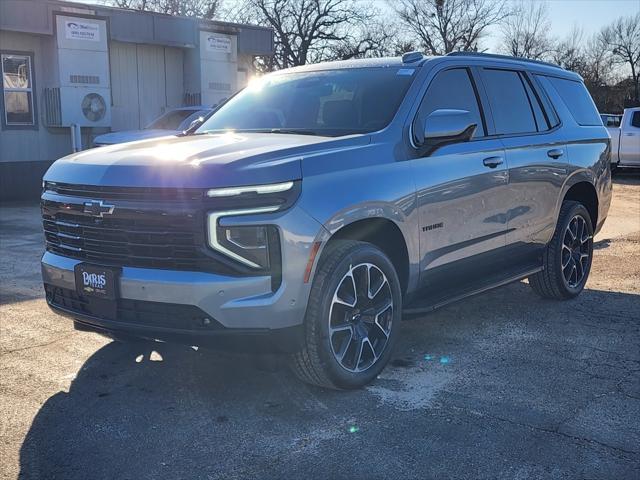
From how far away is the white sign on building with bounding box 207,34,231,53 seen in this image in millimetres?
17281

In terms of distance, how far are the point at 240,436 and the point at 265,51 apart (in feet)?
55.8

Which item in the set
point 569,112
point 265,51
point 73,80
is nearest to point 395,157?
point 569,112

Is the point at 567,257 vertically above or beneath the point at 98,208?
beneath

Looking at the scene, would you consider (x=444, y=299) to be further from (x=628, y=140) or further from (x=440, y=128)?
(x=628, y=140)

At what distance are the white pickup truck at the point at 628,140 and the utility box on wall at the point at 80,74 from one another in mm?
13722

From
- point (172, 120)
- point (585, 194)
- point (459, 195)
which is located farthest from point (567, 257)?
point (172, 120)

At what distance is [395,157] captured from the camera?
419 cm

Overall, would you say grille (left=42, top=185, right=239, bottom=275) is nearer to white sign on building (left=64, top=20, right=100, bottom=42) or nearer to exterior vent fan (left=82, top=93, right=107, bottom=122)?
exterior vent fan (left=82, top=93, right=107, bottom=122)

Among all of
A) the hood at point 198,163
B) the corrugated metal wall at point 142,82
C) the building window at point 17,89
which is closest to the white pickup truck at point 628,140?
the corrugated metal wall at point 142,82

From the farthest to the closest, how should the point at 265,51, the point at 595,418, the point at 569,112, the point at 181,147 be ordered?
the point at 265,51, the point at 569,112, the point at 181,147, the point at 595,418

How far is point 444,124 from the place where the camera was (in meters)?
4.31

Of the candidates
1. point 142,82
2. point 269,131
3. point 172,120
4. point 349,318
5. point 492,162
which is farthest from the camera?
point 142,82

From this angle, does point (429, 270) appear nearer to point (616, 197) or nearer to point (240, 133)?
point (240, 133)

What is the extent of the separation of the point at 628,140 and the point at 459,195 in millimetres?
17131
